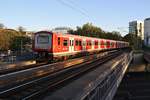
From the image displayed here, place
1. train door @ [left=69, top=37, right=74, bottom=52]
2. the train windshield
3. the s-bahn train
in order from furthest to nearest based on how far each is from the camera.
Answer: train door @ [left=69, top=37, right=74, bottom=52] → the train windshield → the s-bahn train

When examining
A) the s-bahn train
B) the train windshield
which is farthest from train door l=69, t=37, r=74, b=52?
the train windshield

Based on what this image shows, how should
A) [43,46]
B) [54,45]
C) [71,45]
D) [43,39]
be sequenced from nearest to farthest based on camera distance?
[54,45]
[43,46]
[43,39]
[71,45]

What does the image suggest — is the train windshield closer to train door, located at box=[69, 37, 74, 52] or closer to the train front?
the train front

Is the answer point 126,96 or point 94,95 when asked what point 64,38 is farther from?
point 94,95

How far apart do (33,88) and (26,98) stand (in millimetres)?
3268

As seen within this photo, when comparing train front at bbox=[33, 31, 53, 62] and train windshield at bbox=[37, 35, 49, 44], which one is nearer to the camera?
train front at bbox=[33, 31, 53, 62]

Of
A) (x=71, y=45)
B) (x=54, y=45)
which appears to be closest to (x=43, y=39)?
(x=54, y=45)

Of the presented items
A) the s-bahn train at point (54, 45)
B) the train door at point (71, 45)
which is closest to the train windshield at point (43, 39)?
the s-bahn train at point (54, 45)

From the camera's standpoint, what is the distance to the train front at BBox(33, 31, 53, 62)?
33.2 meters

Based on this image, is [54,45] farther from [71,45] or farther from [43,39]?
[71,45]

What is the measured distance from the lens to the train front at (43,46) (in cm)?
3325

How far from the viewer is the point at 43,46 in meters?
34.0

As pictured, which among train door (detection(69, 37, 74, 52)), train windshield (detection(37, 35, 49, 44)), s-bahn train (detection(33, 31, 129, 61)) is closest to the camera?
s-bahn train (detection(33, 31, 129, 61))

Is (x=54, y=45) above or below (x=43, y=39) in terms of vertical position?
below
